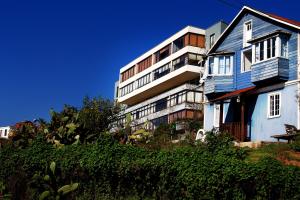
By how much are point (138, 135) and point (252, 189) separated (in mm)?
10556

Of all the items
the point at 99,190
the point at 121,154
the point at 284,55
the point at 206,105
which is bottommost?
the point at 99,190

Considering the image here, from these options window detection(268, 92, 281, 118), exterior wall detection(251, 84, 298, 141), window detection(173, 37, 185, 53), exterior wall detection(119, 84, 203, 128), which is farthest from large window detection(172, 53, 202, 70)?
window detection(268, 92, 281, 118)

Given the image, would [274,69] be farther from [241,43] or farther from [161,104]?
[161,104]

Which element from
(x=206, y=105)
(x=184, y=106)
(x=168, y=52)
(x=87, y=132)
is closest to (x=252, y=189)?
(x=87, y=132)

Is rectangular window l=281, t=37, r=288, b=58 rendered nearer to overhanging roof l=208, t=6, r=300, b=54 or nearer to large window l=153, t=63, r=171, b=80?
overhanging roof l=208, t=6, r=300, b=54

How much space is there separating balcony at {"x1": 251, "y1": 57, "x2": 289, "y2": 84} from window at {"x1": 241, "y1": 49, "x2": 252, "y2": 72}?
2.99m

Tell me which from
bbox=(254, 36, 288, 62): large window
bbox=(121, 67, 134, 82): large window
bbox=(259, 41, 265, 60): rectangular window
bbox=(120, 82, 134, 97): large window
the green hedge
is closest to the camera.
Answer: the green hedge

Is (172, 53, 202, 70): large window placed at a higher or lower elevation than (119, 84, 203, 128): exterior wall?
higher

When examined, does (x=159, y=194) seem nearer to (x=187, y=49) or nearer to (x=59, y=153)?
(x=59, y=153)

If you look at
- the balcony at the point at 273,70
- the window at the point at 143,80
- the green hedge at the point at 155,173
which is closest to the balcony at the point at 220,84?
the balcony at the point at 273,70

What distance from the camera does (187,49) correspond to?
64750 millimetres

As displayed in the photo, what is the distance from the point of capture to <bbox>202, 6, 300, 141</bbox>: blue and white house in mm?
30594

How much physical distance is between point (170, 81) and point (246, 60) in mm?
33949

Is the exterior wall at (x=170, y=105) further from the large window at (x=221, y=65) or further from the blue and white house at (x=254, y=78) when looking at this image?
the blue and white house at (x=254, y=78)
